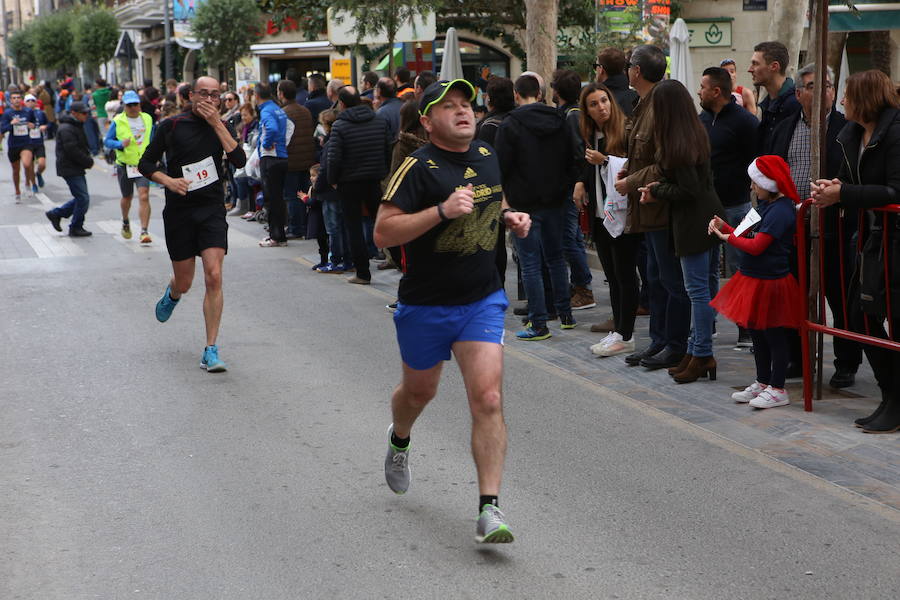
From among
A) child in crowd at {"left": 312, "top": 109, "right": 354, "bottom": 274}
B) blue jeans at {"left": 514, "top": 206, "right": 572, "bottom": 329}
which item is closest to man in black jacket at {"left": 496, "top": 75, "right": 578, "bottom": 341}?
blue jeans at {"left": 514, "top": 206, "right": 572, "bottom": 329}

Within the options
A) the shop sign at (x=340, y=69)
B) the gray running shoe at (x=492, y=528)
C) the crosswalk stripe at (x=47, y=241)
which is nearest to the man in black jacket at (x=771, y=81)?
the gray running shoe at (x=492, y=528)

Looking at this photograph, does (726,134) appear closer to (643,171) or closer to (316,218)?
(643,171)

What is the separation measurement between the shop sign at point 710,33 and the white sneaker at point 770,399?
25403 mm

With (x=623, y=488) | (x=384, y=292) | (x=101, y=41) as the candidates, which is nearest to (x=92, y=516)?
(x=623, y=488)

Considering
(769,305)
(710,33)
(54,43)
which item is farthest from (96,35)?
(769,305)

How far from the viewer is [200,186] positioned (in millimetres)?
8258

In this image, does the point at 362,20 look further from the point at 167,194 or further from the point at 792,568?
the point at 792,568

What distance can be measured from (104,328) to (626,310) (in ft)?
14.5

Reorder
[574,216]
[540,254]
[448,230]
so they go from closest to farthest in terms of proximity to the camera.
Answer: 1. [448,230]
2. [540,254]
3. [574,216]

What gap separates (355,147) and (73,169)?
616cm

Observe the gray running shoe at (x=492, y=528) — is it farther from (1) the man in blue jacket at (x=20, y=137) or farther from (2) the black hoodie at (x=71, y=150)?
(1) the man in blue jacket at (x=20, y=137)

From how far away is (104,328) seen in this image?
9.70 m

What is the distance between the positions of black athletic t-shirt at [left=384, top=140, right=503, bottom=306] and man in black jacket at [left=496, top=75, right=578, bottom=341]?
392 centimetres

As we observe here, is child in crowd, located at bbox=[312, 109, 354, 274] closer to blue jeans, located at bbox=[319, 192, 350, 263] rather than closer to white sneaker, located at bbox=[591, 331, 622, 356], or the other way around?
blue jeans, located at bbox=[319, 192, 350, 263]
